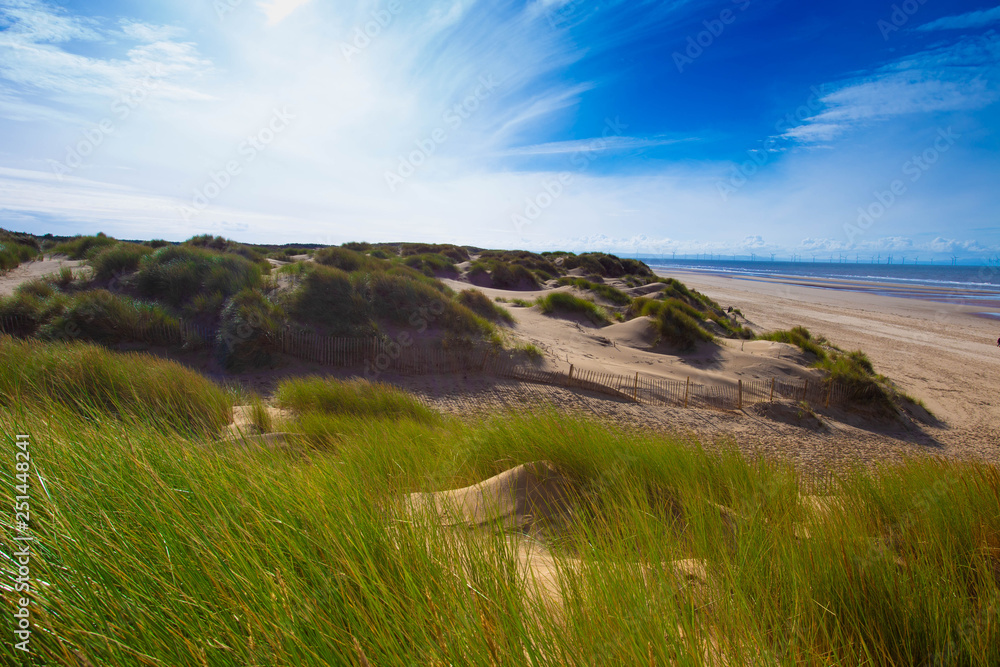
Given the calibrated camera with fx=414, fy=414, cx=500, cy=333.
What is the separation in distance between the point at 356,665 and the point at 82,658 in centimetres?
77

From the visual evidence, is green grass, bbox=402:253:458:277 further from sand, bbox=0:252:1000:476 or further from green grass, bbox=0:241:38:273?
green grass, bbox=0:241:38:273

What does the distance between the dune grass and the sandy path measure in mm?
15258

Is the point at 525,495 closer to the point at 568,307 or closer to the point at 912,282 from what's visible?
the point at 568,307

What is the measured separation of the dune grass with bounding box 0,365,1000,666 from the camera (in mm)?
1375

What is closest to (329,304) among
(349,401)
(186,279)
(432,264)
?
(186,279)

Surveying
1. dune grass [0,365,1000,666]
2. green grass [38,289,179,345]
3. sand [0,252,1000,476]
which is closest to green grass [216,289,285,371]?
sand [0,252,1000,476]

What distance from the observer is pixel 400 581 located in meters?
1.70

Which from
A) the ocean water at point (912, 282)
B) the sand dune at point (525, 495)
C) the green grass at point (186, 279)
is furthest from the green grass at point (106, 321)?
the ocean water at point (912, 282)

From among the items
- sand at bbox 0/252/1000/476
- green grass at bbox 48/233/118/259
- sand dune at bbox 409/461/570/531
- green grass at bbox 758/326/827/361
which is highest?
green grass at bbox 48/233/118/259

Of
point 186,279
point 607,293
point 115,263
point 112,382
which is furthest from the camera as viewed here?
point 607,293

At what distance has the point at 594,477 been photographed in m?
3.64

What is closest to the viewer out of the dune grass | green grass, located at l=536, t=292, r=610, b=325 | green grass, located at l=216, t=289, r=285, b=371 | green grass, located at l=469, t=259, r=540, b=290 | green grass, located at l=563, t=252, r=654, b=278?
the dune grass

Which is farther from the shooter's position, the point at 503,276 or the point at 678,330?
the point at 503,276

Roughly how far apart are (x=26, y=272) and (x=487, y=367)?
1762 centimetres
